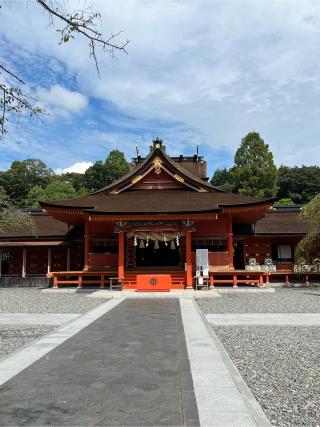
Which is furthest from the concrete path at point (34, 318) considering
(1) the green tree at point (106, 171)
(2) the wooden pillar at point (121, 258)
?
(1) the green tree at point (106, 171)

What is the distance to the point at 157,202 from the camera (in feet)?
71.9

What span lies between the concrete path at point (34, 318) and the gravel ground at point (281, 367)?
465cm

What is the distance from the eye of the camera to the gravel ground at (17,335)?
Answer: 789 cm

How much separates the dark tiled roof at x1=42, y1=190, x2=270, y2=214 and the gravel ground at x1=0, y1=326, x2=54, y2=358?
1008cm

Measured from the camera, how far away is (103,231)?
22953 millimetres

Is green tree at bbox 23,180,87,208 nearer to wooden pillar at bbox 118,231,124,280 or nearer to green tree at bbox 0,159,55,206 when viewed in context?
green tree at bbox 0,159,55,206

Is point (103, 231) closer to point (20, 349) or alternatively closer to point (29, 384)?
point (20, 349)

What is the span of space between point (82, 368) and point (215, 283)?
664 inches

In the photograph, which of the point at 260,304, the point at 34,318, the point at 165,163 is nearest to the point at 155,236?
the point at 165,163

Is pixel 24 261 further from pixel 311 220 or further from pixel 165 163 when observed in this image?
pixel 311 220

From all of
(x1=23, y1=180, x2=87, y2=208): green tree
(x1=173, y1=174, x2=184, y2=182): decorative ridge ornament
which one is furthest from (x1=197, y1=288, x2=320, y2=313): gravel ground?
(x1=23, y1=180, x2=87, y2=208): green tree

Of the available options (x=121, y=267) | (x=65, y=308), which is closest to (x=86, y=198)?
(x=121, y=267)

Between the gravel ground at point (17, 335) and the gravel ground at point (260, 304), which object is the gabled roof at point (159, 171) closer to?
the gravel ground at point (260, 304)

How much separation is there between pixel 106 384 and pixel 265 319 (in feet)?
24.2
